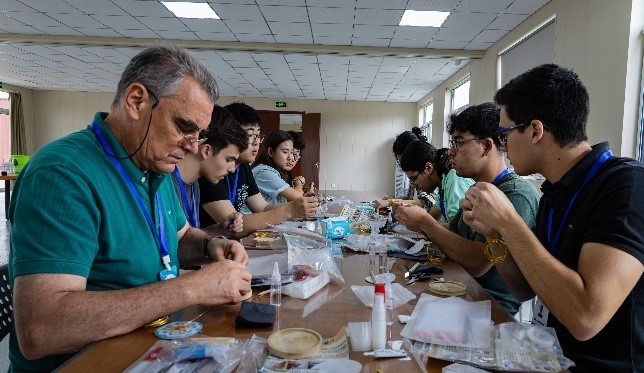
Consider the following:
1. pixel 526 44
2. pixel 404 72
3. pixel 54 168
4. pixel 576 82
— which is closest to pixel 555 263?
pixel 576 82

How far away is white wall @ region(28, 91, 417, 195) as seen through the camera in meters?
10.9

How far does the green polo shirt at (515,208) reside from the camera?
155 cm

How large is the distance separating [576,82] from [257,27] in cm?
491

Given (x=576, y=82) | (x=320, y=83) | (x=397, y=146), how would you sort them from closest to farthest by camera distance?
(x=576, y=82)
(x=397, y=146)
(x=320, y=83)

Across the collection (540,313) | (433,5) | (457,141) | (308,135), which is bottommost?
(540,313)

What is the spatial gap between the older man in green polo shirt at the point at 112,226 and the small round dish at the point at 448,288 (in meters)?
0.60

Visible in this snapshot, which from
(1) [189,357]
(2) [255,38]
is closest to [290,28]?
(2) [255,38]

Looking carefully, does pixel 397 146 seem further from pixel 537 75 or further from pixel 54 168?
pixel 54 168

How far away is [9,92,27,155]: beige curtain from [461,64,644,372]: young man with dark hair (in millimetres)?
12203

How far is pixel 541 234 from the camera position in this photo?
4.39 ft

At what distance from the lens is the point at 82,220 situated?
0.91m

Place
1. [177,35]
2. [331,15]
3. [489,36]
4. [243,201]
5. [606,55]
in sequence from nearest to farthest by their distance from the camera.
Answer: [243,201] → [606,55] → [331,15] → [489,36] → [177,35]

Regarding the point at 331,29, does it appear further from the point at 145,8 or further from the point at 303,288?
the point at 303,288

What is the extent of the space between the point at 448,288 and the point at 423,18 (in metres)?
4.42
